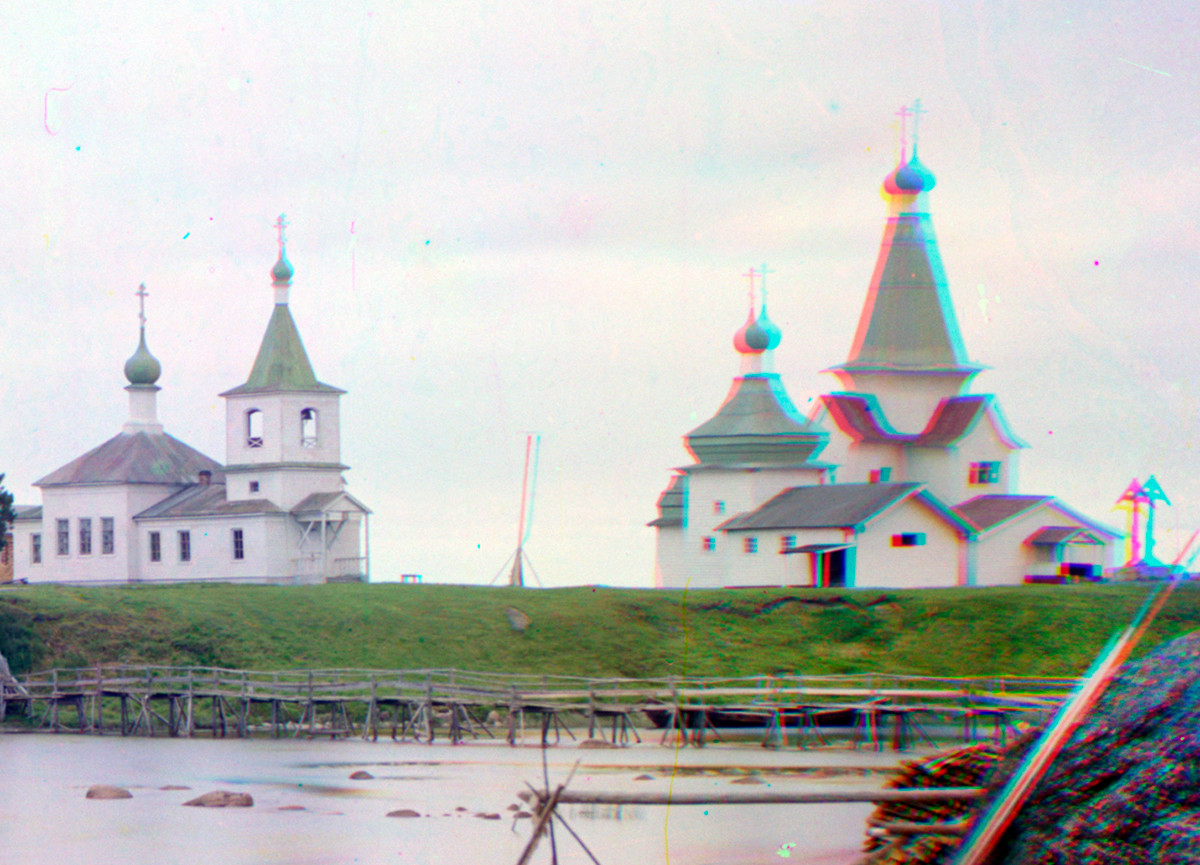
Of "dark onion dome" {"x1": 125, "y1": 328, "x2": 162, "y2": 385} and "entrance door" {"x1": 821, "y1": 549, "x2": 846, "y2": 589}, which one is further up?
"dark onion dome" {"x1": 125, "y1": 328, "x2": 162, "y2": 385}

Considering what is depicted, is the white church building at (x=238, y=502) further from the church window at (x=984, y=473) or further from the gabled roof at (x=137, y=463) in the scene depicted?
the church window at (x=984, y=473)

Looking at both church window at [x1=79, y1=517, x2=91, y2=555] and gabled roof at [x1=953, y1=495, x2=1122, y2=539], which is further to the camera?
church window at [x1=79, y1=517, x2=91, y2=555]

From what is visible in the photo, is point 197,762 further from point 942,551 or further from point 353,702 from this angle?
point 942,551

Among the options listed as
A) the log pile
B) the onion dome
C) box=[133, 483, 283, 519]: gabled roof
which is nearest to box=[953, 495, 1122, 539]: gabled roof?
the onion dome

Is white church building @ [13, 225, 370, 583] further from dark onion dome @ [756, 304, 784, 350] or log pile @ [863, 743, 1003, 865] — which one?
log pile @ [863, 743, 1003, 865]

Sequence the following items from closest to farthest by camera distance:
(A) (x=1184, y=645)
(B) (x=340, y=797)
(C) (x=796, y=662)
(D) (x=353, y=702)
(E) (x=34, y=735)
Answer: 1. (A) (x=1184, y=645)
2. (B) (x=340, y=797)
3. (E) (x=34, y=735)
4. (D) (x=353, y=702)
5. (C) (x=796, y=662)

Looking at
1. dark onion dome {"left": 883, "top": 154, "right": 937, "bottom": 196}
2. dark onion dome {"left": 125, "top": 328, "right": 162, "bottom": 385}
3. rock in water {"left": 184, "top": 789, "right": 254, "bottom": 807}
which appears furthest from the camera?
dark onion dome {"left": 125, "top": 328, "right": 162, "bottom": 385}

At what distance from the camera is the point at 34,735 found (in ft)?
103

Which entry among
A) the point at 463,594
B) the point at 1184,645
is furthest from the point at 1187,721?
the point at 463,594

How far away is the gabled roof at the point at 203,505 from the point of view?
1780 inches

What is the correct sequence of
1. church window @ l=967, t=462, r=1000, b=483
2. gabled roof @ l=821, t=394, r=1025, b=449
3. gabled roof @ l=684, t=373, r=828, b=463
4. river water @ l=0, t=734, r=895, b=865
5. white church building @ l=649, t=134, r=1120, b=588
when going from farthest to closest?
gabled roof @ l=684, t=373, r=828, b=463, church window @ l=967, t=462, r=1000, b=483, gabled roof @ l=821, t=394, r=1025, b=449, white church building @ l=649, t=134, r=1120, b=588, river water @ l=0, t=734, r=895, b=865

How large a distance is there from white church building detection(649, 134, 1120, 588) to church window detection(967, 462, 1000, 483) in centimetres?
3

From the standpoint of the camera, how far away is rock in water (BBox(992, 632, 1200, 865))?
5.53m

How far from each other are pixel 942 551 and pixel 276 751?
20292 mm
